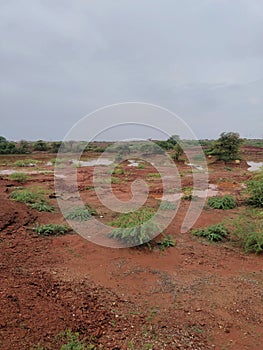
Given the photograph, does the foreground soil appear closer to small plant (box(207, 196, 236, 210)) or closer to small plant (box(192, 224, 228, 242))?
small plant (box(192, 224, 228, 242))

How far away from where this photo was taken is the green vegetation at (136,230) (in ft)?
17.0

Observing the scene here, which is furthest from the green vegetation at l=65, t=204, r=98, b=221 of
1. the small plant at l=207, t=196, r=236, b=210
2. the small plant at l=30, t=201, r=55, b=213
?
the small plant at l=207, t=196, r=236, b=210

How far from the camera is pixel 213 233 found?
5.83m

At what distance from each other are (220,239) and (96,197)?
471cm

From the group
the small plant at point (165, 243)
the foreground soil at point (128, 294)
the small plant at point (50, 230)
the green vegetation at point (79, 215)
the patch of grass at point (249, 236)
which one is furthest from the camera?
the green vegetation at point (79, 215)

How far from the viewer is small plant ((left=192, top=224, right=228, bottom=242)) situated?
574 centimetres

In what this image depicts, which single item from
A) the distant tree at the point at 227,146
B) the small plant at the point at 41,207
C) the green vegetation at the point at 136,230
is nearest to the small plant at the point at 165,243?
the green vegetation at the point at 136,230

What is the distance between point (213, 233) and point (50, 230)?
10.8 feet

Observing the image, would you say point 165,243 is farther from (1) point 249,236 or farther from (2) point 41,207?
(2) point 41,207

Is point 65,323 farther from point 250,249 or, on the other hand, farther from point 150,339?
point 250,249

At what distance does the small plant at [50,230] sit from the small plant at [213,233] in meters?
2.72

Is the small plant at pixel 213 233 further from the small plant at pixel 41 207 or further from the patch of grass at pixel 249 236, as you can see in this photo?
the small plant at pixel 41 207

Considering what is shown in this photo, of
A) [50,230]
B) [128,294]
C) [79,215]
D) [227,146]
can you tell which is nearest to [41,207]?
[79,215]

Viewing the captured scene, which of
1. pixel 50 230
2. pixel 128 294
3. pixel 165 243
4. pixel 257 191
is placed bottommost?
pixel 128 294
